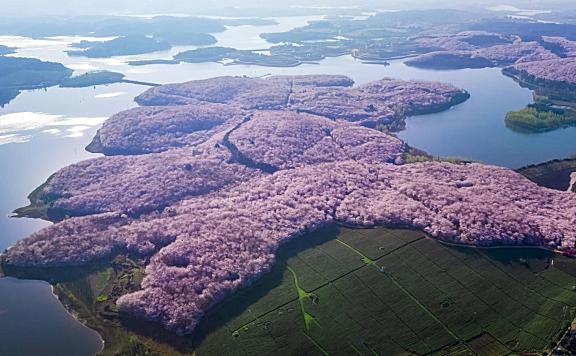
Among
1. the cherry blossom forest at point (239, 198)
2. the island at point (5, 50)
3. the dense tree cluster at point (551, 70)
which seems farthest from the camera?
the island at point (5, 50)

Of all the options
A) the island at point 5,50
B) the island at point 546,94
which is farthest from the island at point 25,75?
the island at point 546,94

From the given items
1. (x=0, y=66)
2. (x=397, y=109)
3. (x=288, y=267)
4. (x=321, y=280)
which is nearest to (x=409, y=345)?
(x=321, y=280)

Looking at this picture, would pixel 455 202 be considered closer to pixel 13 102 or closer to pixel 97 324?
pixel 97 324

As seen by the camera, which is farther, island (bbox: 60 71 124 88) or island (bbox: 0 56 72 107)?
island (bbox: 60 71 124 88)

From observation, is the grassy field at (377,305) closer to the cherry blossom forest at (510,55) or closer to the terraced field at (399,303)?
the terraced field at (399,303)

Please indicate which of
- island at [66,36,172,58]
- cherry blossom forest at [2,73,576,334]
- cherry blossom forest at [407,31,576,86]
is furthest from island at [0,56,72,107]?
cherry blossom forest at [407,31,576,86]

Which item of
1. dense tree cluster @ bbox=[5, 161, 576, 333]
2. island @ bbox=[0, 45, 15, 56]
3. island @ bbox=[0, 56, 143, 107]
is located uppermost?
island @ bbox=[0, 45, 15, 56]

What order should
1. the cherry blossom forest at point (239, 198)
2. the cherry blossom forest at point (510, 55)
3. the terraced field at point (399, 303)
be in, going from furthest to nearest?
the cherry blossom forest at point (510, 55), the cherry blossom forest at point (239, 198), the terraced field at point (399, 303)

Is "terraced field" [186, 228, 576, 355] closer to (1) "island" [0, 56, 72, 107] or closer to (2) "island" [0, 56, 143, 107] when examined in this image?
(2) "island" [0, 56, 143, 107]

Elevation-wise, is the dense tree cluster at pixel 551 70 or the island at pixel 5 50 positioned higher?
the island at pixel 5 50
